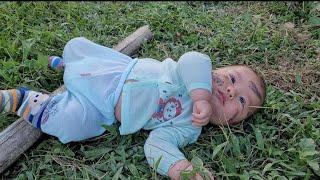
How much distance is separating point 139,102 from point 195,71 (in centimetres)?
34

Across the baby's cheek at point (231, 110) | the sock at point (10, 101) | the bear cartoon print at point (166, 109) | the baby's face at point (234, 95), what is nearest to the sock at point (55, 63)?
the sock at point (10, 101)

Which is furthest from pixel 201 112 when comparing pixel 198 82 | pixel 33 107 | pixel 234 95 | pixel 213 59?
pixel 213 59

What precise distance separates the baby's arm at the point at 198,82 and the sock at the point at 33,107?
2.48 feet

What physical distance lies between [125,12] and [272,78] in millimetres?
1489

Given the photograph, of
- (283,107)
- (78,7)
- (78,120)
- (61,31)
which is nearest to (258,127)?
(283,107)

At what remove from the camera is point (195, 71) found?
→ 2510mm

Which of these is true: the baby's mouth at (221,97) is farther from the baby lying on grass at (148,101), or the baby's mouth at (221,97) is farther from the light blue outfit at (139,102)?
the light blue outfit at (139,102)

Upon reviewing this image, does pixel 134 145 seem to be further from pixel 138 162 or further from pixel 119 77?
pixel 119 77

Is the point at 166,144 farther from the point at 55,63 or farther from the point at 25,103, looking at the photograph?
the point at 55,63

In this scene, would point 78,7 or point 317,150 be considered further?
point 78,7

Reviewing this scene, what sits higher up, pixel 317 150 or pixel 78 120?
pixel 78 120

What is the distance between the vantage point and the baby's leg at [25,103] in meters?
2.56

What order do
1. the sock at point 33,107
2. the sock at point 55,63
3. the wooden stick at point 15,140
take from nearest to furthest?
1. the wooden stick at point 15,140
2. the sock at point 33,107
3. the sock at point 55,63

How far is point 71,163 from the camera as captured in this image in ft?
8.27
